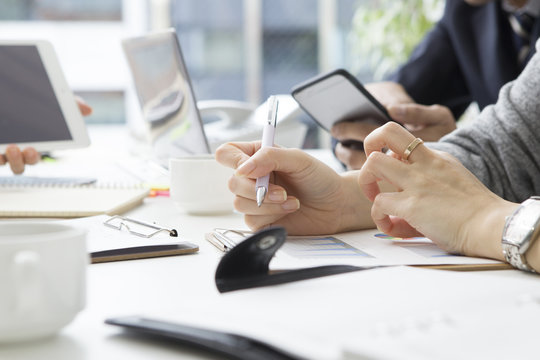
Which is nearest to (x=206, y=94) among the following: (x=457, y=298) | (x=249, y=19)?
(x=249, y=19)

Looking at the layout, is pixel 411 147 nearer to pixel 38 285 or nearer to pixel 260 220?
pixel 260 220

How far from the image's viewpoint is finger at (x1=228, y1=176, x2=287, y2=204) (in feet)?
2.57

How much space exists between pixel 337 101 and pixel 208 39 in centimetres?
405

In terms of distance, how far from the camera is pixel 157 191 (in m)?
1.25

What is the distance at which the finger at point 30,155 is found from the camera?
48.9 inches

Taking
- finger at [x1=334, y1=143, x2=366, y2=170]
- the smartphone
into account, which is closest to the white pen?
the smartphone

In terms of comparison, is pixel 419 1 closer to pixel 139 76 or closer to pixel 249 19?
pixel 249 19

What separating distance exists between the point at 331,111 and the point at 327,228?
0.40 meters

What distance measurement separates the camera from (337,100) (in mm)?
1153

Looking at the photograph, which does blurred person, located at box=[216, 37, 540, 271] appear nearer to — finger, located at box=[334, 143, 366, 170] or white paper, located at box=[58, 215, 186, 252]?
white paper, located at box=[58, 215, 186, 252]

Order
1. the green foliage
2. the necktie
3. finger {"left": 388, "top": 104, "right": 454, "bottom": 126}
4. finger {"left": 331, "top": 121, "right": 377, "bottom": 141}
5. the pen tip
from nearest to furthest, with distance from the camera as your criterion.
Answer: the pen tip → finger {"left": 331, "top": 121, "right": 377, "bottom": 141} → finger {"left": 388, "top": 104, "right": 454, "bottom": 126} → the necktie → the green foliage

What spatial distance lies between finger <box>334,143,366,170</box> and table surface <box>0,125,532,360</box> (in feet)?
1.61

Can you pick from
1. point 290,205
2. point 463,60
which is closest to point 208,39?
point 463,60

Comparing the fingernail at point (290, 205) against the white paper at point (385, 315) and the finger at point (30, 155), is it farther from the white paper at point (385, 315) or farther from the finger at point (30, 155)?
the finger at point (30, 155)
